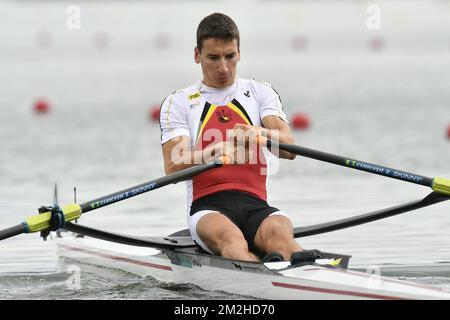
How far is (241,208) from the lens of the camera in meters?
7.93

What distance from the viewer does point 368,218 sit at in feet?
28.3

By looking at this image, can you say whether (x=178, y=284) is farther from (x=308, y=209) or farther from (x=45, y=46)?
(x=45, y=46)

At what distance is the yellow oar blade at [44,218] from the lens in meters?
7.50

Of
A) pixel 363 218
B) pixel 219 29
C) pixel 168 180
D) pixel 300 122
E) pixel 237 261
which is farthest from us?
pixel 300 122

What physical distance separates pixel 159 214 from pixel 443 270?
3.98 meters

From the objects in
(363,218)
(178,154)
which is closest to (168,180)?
(178,154)

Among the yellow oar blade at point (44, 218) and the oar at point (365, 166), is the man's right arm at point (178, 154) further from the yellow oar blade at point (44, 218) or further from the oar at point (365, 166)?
the yellow oar blade at point (44, 218)

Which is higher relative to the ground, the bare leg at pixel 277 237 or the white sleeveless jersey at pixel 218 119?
the white sleeveless jersey at pixel 218 119

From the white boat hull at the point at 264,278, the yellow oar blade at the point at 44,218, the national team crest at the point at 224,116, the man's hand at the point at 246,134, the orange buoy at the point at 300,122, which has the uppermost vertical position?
the orange buoy at the point at 300,122

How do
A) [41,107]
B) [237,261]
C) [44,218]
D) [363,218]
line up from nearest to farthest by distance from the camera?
[237,261]
[44,218]
[363,218]
[41,107]

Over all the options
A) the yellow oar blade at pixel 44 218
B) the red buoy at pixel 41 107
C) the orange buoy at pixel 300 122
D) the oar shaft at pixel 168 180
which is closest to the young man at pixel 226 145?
the oar shaft at pixel 168 180

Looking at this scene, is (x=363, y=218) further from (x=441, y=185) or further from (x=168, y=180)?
(x=168, y=180)

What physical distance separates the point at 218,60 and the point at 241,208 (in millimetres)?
1107

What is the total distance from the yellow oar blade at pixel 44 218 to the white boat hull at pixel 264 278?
93 cm
